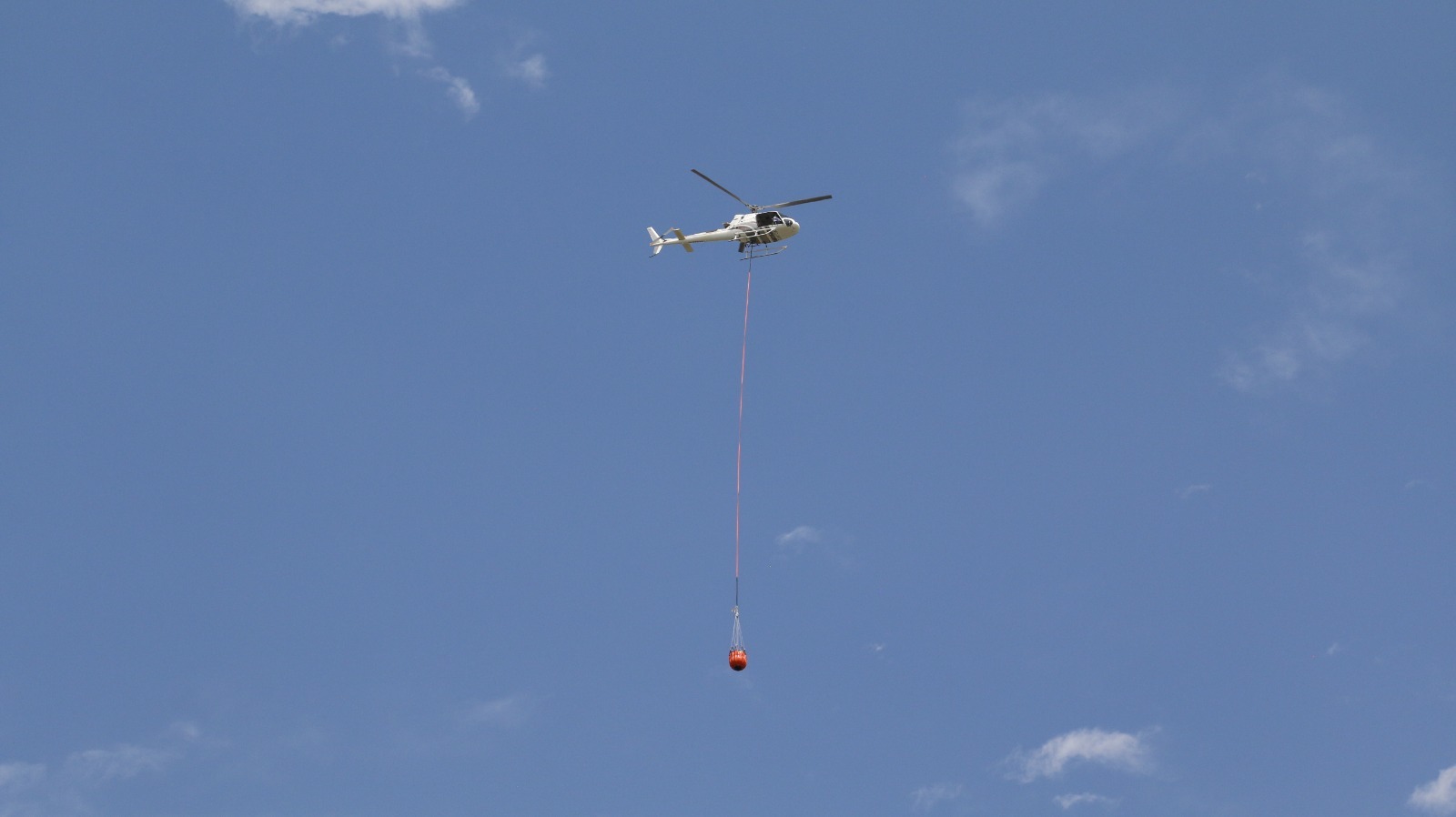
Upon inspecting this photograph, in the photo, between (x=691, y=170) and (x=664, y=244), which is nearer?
(x=691, y=170)

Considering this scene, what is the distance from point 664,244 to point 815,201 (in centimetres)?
926

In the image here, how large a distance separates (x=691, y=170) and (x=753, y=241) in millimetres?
6731

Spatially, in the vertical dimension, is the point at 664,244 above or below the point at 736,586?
above

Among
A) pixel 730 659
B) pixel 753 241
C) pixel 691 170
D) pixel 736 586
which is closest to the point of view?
pixel 730 659

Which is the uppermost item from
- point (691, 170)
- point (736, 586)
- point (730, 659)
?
point (691, 170)

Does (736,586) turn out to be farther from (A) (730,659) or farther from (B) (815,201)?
(B) (815,201)

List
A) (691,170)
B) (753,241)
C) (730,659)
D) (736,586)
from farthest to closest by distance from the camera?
1. (753,241)
2. (691,170)
3. (736,586)
4. (730,659)

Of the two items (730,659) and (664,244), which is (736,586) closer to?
(730,659)

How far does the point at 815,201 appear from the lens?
83.6 m

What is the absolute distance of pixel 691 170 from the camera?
79.6m

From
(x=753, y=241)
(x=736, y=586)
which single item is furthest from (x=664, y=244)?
(x=736, y=586)

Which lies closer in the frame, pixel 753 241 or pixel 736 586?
pixel 736 586

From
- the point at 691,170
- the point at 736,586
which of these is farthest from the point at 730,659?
the point at 691,170

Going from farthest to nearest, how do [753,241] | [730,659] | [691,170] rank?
[753,241]
[691,170]
[730,659]
